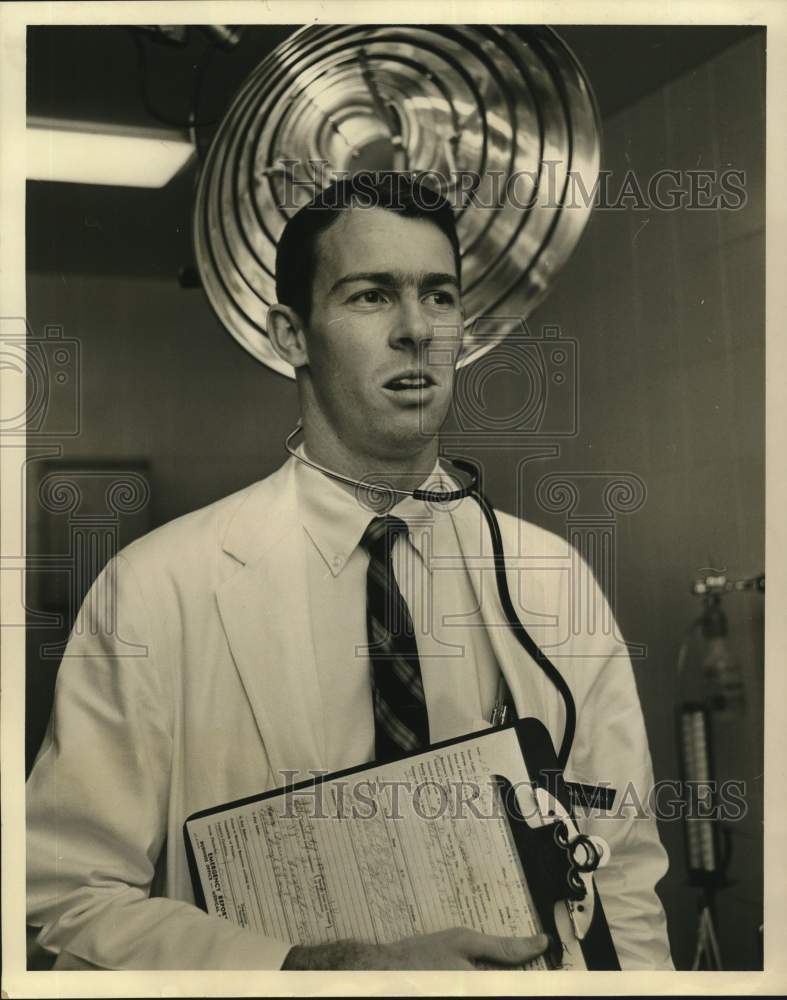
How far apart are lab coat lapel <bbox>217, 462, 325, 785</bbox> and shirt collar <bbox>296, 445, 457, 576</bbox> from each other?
0.02 m

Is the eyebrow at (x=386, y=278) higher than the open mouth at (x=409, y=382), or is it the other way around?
the eyebrow at (x=386, y=278)

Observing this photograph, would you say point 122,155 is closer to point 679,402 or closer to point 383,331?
point 383,331

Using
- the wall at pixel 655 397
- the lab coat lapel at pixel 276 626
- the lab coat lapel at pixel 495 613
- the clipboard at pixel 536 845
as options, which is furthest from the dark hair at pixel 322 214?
the clipboard at pixel 536 845

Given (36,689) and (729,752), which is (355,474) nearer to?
(36,689)

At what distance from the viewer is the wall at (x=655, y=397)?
130cm

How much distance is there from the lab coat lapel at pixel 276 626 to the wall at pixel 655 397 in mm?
56

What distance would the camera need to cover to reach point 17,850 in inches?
51.6

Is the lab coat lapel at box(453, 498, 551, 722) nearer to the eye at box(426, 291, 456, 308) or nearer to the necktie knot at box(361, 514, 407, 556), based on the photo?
the necktie knot at box(361, 514, 407, 556)

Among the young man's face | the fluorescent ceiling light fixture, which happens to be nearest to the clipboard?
the young man's face

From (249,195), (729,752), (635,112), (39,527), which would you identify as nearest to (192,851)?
(39,527)

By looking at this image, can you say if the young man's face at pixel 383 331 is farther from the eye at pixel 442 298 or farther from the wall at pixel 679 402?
the wall at pixel 679 402

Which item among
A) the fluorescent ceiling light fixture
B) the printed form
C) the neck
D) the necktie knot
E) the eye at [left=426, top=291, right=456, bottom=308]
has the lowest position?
the printed form

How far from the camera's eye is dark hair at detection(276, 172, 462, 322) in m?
1.29

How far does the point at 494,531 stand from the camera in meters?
1.31
